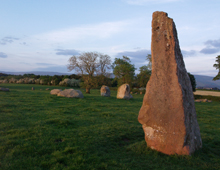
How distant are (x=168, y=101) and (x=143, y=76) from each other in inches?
1660

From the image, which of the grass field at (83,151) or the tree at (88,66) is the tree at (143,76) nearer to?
the tree at (88,66)

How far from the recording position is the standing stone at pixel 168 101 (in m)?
5.64

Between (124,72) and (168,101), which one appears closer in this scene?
(168,101)

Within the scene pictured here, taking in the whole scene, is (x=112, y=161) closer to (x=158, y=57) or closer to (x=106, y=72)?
(x=158, y=57)

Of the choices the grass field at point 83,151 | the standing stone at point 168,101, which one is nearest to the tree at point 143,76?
the grass field at point 83,151

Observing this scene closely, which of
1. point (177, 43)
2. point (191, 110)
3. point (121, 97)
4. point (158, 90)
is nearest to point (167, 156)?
point (191, 110)

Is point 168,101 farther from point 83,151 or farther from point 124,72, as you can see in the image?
point 124,72

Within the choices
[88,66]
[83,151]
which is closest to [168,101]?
[83,151]

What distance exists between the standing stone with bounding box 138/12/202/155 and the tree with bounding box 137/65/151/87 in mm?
40274

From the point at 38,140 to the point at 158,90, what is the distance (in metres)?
4.93

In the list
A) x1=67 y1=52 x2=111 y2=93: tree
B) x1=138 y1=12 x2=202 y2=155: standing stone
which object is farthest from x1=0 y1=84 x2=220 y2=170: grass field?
x1=67 y1=52 x2=111 y2=93: tree

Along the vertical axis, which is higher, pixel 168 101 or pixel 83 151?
pixel 168 101

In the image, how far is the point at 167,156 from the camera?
222 inches

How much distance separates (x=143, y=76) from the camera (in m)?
47.3
